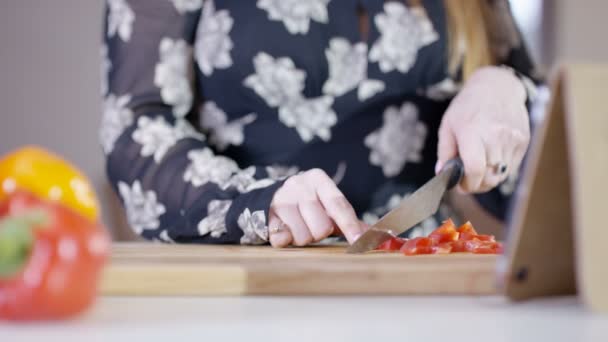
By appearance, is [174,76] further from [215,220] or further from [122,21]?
[215,220]

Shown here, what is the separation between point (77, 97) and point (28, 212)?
7.98ft

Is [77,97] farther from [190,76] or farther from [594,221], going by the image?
[594,221]

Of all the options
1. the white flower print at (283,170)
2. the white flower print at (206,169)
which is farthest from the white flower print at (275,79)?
the white flower print at (206,169)

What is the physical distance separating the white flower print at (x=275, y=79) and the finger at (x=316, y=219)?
0.41m

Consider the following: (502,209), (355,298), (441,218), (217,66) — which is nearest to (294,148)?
(217,66)

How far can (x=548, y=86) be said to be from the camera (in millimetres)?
519

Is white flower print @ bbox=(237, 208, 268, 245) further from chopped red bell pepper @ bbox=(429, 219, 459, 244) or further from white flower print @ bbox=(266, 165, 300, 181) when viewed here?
white flower print @ bbox=(266, 165, 300, 181)

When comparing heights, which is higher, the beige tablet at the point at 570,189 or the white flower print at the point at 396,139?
the beige tablet at the point at 570,189

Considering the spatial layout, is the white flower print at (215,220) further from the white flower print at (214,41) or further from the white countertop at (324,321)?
the white countertop at (324,321)

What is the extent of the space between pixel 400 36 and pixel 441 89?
11cm

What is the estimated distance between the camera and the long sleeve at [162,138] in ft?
3.84

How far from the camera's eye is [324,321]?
0.52 metres

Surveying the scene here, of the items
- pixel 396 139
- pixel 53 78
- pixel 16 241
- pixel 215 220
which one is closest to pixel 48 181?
pixel 16 241

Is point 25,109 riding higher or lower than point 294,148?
lower
